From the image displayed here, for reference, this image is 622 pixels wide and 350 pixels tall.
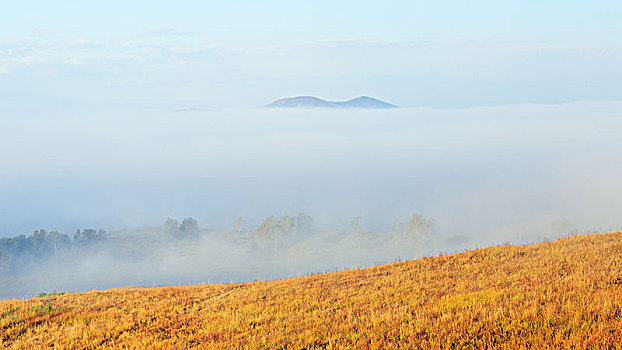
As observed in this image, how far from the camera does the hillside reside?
1182cm

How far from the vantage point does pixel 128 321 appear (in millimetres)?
18047

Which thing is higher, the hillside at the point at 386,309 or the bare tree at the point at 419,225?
the hillside at the point at 386,309

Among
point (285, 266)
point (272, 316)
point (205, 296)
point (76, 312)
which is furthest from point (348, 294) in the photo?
point (285, 266)

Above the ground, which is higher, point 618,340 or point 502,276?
point 618,340

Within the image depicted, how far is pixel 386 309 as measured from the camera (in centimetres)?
1556

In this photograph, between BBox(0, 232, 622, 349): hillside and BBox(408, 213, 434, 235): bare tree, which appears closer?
BBox(0, 232, 622, 349): hillside

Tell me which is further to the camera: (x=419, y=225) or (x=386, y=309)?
(x=419, y=225)

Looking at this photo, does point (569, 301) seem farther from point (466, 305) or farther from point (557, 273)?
point (557, 273)

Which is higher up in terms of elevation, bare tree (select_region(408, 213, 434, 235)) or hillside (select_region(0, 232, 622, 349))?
hillside (select_region(0, 232, 622, 349))

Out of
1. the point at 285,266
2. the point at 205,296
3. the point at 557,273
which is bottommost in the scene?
the point at 285,266

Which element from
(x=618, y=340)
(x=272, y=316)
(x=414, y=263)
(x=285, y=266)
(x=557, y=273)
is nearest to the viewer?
A: (x=618, y=340)

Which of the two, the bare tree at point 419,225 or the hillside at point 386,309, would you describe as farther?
the bare tree at point 419,225

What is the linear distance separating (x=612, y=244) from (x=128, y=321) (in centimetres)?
2086

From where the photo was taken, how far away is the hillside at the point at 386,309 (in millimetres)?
11820
